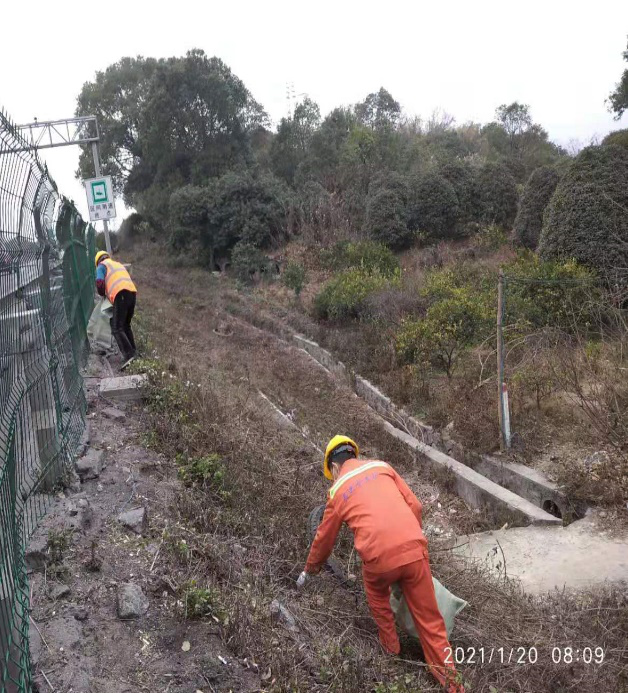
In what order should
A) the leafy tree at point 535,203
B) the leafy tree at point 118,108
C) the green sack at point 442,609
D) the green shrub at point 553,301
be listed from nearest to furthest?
1. the green sack at point 442,609
2. the green shrub at point 553,301
3. the leafy tree at point 535,203
4. the leafy tree at point 118,108

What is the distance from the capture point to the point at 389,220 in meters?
18.0

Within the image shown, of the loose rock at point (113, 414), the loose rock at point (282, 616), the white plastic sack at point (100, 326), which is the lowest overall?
the loose rock at point (282, 616)

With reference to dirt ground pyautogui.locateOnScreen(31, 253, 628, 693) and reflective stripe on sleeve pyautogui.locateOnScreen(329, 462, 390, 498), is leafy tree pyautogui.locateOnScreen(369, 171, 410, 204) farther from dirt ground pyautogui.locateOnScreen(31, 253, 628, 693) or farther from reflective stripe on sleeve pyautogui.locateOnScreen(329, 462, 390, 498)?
reflective stripe on sleeve pyautogui.locateOnScreen(329, 462, 390, 498)

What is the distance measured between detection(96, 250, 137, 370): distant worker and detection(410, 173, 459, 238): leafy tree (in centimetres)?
1225

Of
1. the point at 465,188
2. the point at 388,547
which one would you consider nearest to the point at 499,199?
the point at 465,188

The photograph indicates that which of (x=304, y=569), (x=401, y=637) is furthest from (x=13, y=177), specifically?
(x=401, y=637)

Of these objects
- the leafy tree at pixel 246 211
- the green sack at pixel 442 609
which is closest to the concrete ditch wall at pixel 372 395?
the green sack at pixel 442 609

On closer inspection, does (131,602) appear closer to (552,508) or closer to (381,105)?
(552,508)

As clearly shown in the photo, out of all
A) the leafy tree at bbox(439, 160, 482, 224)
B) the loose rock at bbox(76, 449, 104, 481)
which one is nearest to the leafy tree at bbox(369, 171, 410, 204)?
the leafy tree at bbox(439, 160, 482, 224)

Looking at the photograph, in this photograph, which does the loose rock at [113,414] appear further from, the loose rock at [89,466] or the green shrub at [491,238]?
the green shrub at [491,238]

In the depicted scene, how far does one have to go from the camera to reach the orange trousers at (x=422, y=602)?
3631mm

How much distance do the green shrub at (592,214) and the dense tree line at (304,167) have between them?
2.89 m

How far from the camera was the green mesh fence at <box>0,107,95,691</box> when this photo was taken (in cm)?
257

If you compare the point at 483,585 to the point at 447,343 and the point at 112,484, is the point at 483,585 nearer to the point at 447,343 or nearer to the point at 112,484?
the point at 112,484
